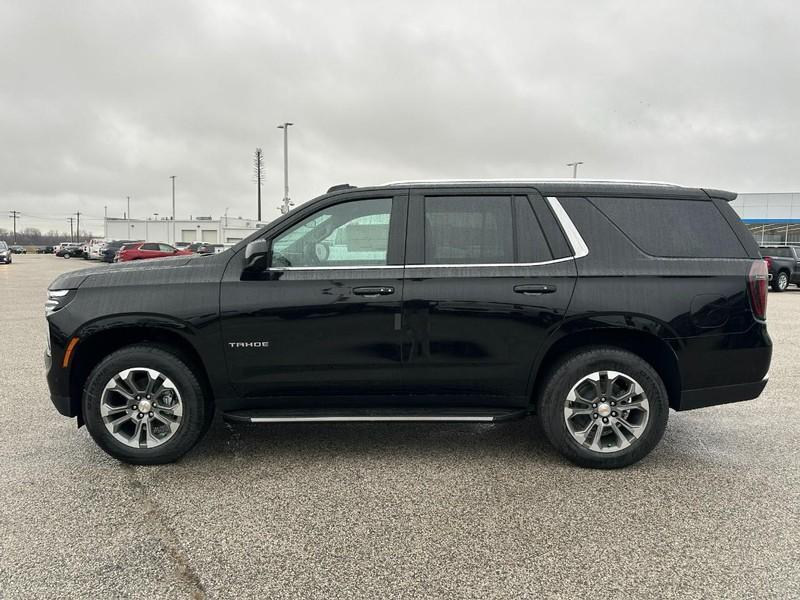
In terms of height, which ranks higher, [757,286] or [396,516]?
[757,286]

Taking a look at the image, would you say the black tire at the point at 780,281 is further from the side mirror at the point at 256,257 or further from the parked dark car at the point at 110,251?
the parked dark car at the point at 110,251

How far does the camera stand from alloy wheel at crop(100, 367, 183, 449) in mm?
3586

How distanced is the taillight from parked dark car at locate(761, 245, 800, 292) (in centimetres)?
1809

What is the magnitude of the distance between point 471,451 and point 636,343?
4.53 feet

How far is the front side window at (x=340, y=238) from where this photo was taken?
367cm

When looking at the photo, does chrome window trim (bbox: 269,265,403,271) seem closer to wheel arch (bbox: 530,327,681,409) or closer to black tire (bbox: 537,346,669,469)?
wheel arch (bbox: 530,327,681,409)

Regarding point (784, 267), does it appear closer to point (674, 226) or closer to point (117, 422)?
point (674, 226)

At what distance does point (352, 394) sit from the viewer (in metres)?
3.66

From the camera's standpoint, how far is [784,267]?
61.9 feet

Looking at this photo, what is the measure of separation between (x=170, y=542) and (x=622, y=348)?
9.71ft

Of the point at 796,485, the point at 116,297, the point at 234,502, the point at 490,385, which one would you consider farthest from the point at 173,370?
the point at 796,485

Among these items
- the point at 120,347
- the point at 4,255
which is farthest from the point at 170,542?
the point at 4,255

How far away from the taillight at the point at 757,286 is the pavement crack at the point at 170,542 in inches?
144

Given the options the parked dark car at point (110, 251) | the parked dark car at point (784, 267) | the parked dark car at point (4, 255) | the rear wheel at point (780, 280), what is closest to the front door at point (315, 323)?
the parked dark car at point (784, 267)
